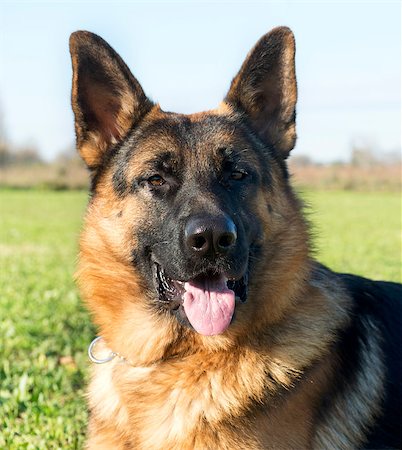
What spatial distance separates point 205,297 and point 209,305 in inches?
2.0

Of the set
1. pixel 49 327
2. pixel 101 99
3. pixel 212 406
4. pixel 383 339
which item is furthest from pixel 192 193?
pixel 49 327

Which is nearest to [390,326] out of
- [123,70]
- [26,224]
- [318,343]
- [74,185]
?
[318,343]

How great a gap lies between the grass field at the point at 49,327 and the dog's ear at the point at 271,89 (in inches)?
18.0

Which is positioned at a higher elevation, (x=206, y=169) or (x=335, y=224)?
(x=206, y=169)

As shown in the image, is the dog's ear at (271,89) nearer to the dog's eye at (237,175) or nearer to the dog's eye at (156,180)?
the dog's eye at (237,175)

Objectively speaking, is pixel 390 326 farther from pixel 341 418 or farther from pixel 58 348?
pixel 58 348

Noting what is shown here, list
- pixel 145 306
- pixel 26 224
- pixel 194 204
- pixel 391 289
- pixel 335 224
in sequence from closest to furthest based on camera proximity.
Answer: pixel 194 204
pixel 145 306
pixel 391 289
pixel 26 224
pixel 335 224

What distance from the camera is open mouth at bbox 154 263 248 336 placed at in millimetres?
3412

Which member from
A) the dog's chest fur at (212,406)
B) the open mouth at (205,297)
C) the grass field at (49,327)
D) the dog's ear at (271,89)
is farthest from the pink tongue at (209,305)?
the dog's ear at (271,89)

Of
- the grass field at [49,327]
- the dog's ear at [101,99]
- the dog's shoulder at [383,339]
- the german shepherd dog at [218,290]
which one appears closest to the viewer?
the german shepherd dog at [218,290]

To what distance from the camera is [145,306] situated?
3762 mm

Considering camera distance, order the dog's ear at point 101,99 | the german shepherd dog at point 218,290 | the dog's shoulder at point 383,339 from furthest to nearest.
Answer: the dog's ear at point 101,99
the dog's shoulder at point 383,339
the german shepherd dog at point 218,290

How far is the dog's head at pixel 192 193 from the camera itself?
344 cm

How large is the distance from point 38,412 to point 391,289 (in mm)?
2591
